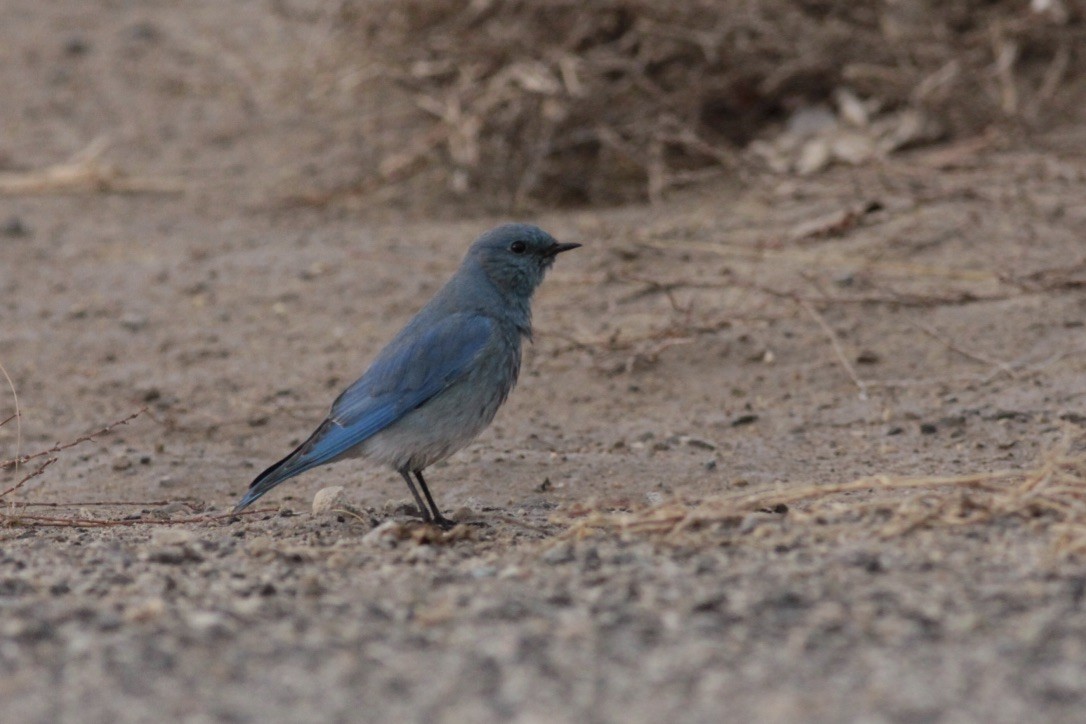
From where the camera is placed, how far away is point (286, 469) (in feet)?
15.8

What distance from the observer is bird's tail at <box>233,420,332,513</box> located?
4.74 meters

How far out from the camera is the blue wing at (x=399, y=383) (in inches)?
194

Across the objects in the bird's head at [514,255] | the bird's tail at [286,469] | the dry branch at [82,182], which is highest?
the dry branch at [82,182]

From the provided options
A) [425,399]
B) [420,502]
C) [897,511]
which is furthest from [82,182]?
[897,511]

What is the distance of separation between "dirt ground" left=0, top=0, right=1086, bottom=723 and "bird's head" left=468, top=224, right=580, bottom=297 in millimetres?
686

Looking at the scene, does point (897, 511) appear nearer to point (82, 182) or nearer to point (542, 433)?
point (542, 433)

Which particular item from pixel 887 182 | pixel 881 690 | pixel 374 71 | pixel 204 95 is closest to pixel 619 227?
pixel 887 182

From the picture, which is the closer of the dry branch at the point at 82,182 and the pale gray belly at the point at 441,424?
the pale gray belly at the point at 441,424

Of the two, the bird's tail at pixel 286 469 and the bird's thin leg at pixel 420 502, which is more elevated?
the bird's tail at pixel 286 469

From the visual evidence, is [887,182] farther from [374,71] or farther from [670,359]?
[374,71]

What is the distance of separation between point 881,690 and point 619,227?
5063mm

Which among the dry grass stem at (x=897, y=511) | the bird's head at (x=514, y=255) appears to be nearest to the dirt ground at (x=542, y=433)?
the dry grass stem at (x=897, y=511)

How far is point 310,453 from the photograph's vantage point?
16.0 feet

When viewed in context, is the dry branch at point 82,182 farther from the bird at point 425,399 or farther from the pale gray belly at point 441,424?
the pale gray belly at point 441,424
